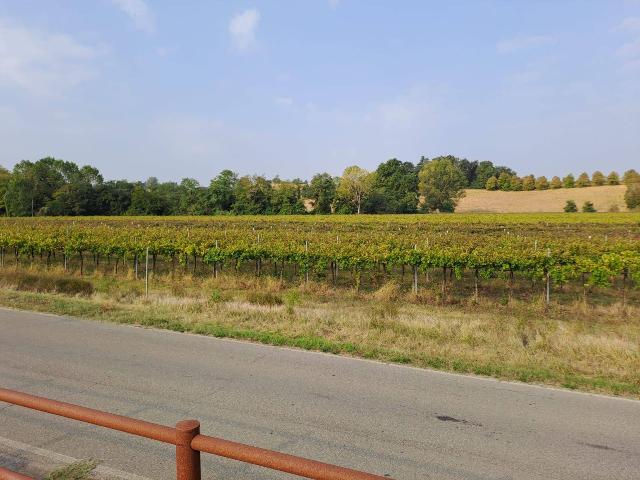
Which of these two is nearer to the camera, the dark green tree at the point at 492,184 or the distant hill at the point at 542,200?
the distant hill at the point at 542,200

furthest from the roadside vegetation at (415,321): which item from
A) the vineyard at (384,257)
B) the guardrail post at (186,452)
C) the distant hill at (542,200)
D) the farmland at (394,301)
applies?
the distant hill at (542,200)

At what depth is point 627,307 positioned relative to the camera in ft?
47.7

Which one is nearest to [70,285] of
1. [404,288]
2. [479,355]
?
[404,288]

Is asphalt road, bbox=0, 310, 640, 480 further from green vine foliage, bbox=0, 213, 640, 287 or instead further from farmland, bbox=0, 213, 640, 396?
green vine foliage, bbox=0, 213, 640, 287

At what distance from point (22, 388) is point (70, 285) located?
10.3 meters

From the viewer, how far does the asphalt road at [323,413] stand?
4.50m

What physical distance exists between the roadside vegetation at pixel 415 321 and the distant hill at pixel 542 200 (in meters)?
74.1

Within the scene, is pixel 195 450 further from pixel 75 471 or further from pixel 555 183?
pixel 555 183

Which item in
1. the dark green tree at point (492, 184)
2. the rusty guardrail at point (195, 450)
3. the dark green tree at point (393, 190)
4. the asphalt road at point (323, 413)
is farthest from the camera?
the dark green tree at point (492, 184)

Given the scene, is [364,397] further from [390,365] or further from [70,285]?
[70,285]

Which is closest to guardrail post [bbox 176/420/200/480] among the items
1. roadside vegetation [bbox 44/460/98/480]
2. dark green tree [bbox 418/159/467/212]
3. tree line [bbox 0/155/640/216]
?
roadside vegetation [bbox 44/460/98/480]

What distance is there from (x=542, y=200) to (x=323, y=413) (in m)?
99.0

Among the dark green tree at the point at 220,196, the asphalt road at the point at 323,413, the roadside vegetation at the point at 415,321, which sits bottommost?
the roadside vegetation at the point at 415,321

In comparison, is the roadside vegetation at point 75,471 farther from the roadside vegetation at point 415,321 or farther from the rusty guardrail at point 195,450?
the roadside vegetation at point 415,321
